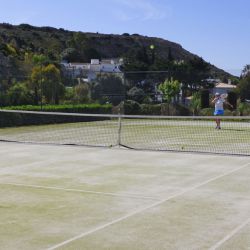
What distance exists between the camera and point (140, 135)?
18859 mm

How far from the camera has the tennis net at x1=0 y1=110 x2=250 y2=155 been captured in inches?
579

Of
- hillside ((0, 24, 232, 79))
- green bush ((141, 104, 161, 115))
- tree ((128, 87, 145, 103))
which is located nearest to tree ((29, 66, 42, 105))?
tree ((128, 87, 145, 103))

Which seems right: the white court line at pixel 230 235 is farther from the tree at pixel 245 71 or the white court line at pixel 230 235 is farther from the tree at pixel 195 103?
the tree at pixel 245 71

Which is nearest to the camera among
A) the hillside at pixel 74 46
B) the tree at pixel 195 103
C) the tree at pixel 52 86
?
the tree at pixel 52 86

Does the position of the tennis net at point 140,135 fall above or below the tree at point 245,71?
below

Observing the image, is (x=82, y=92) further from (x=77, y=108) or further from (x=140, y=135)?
(x=140, y=135)

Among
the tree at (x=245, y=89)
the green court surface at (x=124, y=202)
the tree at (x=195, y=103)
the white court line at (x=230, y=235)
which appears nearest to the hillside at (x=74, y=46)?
the tree at (x=245, y=89)

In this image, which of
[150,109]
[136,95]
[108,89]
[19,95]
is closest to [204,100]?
[150,109]

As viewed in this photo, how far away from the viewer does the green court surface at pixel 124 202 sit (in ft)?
18.8

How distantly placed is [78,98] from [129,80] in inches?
135

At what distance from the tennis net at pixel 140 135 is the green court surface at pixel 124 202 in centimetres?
238

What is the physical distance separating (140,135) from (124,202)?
11.4 metres

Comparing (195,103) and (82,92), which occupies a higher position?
(82,92)

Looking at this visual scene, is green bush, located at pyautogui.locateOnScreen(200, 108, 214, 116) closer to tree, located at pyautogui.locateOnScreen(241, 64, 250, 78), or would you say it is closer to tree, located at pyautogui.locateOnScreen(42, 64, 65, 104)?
tree, located at pyautogui.locateOnScreen(42, 64, 65, 104)
